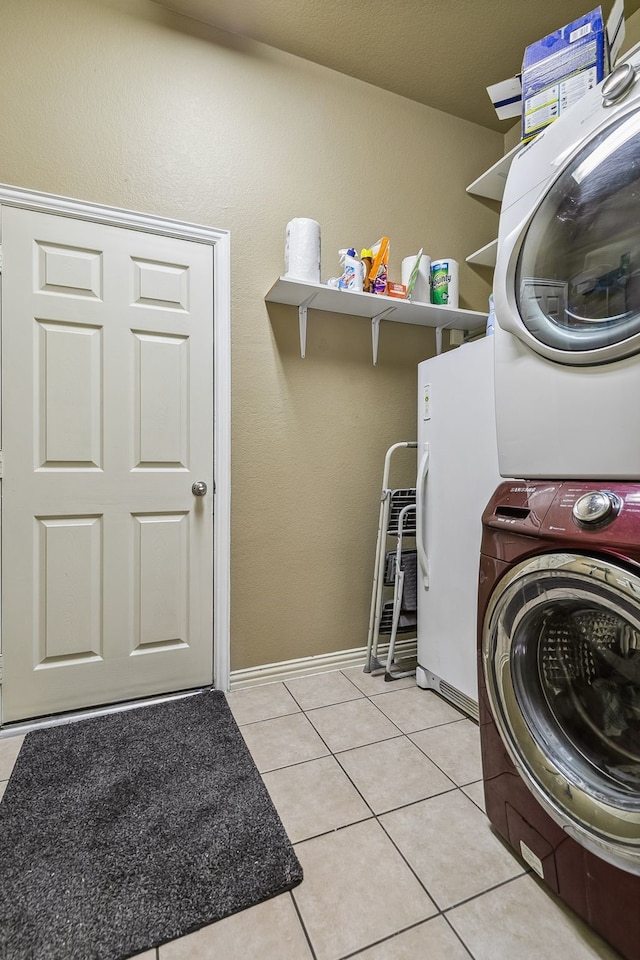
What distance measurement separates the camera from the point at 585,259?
105cm

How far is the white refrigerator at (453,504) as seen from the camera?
1.69 metres

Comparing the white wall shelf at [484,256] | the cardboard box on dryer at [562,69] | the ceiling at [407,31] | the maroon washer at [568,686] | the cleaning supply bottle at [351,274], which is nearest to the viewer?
the maroon washer at [568,686]

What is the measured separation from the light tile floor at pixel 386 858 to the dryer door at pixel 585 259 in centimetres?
124

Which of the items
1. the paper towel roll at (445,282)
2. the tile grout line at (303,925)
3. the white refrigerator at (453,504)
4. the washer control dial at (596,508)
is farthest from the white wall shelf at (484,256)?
the tile grout line at (303,925)

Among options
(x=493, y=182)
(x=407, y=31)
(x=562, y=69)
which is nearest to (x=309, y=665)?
(x=562, y=69)

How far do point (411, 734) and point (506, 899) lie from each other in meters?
0.67

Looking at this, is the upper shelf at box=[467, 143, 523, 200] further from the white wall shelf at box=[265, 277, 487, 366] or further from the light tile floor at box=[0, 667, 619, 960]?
the light tile floor at box=[0, 667, 619, 960]

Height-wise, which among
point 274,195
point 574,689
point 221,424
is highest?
point 274,195

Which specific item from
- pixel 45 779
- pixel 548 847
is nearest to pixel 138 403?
pixel 45 779

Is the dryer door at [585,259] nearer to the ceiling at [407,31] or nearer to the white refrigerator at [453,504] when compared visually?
the white refrigerator at [453,504]

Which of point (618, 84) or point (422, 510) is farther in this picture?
point (422, 510)

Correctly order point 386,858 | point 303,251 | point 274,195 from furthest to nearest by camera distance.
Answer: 1. point 274,195
2. point 303,251
3. point 386,858

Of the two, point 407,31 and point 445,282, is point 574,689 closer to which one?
point 445,282

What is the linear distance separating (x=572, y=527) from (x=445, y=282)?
1.73 m
